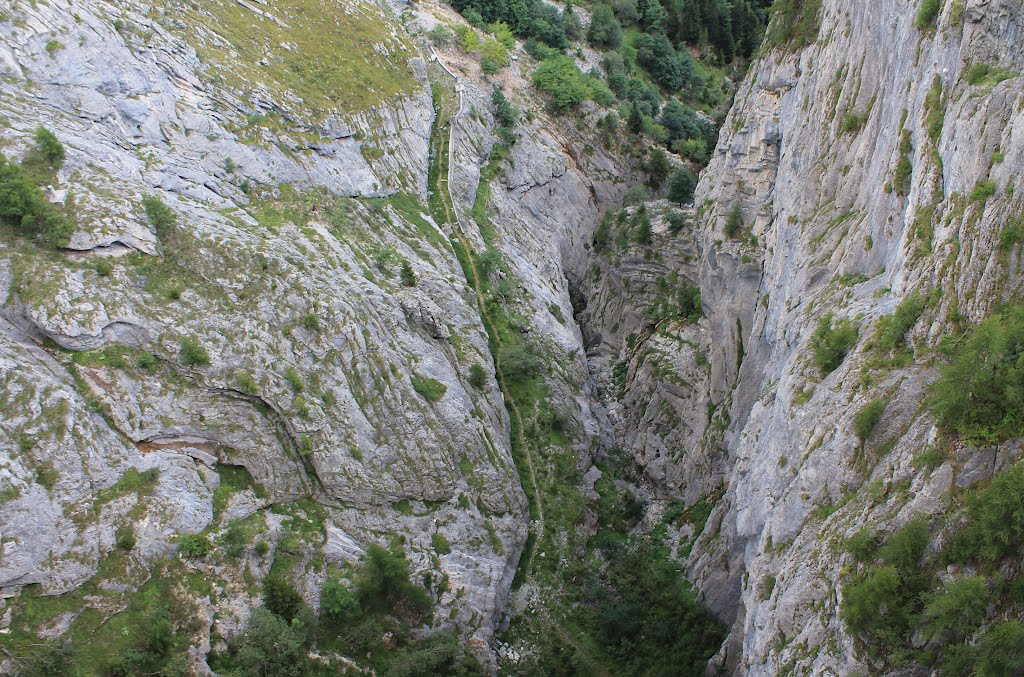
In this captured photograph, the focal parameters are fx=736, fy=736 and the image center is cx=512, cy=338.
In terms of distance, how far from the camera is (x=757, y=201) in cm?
3884

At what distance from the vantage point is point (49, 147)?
96.8 ft

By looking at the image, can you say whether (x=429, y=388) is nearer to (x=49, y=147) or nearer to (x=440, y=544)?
(x=440, y=544)

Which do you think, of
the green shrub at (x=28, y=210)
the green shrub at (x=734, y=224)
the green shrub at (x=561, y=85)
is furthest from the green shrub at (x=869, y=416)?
the green shrub at (x=561, y=85)

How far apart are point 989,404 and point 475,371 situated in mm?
24153

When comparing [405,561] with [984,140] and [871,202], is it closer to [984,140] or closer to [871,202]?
[871,202]

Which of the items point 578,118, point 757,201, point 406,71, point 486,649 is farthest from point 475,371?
point 578,118

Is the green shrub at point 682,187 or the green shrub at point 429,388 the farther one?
the green shrub at point 682,187

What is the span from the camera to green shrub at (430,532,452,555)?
31.5 meters

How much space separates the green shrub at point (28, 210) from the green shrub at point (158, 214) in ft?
9.64

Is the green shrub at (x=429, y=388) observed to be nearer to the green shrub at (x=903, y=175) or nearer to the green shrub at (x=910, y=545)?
the green shrub at (x=903, y=175)

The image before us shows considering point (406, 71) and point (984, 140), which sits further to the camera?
point (406, 71)

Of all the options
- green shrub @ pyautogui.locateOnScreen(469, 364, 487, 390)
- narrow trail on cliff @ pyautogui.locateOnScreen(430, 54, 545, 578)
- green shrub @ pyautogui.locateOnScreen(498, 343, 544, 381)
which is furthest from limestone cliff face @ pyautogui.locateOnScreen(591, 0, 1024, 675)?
green shrub @ pyautogui.locateOnScreen(469, 364, 487, 390)

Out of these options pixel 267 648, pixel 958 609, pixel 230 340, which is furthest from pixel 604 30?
pixel 958 609

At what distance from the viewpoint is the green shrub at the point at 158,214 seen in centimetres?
3064
